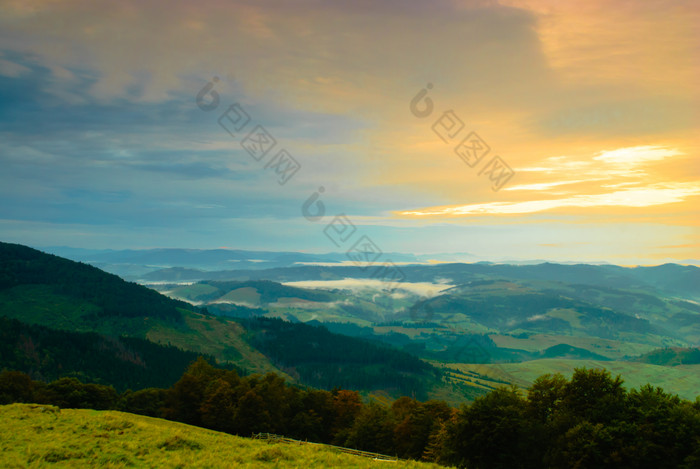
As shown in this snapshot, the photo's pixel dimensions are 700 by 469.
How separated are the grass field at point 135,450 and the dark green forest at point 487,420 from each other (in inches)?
880

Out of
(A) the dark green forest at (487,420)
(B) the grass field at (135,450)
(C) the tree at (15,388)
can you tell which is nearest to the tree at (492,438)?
(A) the dark green forest at (487,420)

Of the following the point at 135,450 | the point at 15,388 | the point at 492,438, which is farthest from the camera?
the point at 15,388

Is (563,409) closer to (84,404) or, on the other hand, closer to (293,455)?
(293,455)

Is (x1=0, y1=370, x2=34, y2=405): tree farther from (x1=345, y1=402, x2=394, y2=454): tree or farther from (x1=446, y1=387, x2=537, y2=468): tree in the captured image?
(x1=446, y1=387, x2=537, y2=468): tree

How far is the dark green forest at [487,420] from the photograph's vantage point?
143 ft

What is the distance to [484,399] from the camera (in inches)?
2151

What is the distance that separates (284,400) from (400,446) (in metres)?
28.5

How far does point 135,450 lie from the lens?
3416 centimetres

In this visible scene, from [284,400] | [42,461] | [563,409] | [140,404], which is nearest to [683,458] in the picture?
[563,409]

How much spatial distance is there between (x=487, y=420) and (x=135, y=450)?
136 feet

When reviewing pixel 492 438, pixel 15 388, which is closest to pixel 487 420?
pixel 492 438

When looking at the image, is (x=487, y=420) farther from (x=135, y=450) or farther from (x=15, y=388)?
(x=15, y=388)

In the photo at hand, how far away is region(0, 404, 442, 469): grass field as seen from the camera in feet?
101

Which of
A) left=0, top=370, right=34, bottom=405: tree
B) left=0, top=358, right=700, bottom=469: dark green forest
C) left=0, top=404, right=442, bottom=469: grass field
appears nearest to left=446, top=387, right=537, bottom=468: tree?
left=0, top=358, right=700, bottom=469: dark green forest
